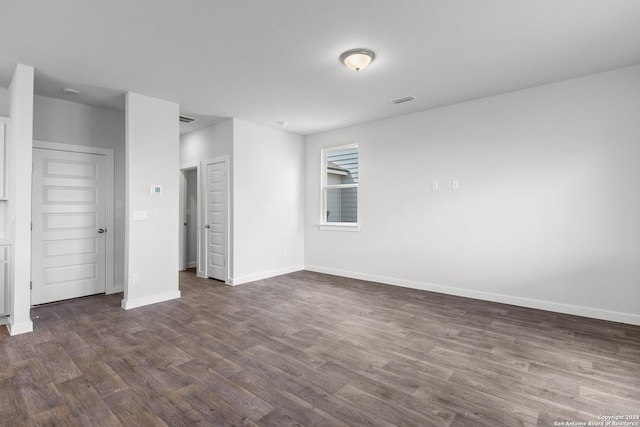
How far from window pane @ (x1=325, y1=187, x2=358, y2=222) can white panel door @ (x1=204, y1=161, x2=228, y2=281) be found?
1.96 meters

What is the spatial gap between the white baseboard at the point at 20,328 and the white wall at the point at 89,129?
1.57 m

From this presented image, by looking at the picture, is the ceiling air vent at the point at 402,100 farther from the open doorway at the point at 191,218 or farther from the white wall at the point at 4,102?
the white wall at the point at 4,102

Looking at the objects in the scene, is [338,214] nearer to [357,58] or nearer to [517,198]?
[517,198]

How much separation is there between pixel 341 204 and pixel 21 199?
4507mm

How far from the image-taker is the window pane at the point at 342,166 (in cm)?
593

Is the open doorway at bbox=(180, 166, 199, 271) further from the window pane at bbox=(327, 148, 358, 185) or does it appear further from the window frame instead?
the window pane at bbox=(327, 148, 358, 185)

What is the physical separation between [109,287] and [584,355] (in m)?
5.75

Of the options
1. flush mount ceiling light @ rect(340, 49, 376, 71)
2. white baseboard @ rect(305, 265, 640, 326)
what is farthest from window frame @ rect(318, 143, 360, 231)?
flush mount ceiling light @ rect(340, 49, 376, 71)

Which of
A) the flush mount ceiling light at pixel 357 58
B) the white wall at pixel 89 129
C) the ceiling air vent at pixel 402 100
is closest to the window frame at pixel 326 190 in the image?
the ceiling air vent at pixel 402 100

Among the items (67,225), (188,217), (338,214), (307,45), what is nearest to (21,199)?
(67,225)

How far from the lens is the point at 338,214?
6234 millimetres

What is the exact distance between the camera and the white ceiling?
2.44 m

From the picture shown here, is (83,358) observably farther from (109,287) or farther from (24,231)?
(109,287)

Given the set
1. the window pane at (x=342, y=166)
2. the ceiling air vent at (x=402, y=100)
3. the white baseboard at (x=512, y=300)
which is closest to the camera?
the white baseboard at (x=512, y=300)
